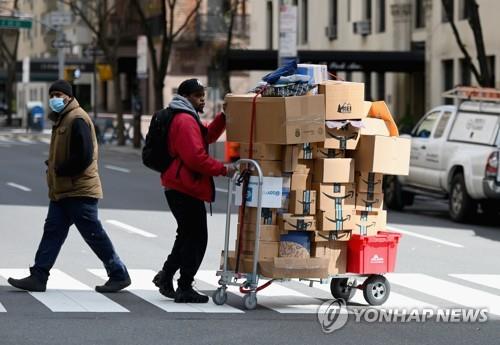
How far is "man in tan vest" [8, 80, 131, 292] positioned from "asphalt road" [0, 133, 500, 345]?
0.74ft

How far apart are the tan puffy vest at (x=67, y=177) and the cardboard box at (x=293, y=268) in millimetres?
1847

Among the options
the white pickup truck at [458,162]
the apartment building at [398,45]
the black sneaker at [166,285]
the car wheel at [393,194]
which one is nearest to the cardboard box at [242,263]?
the black sneaker at [166,285]

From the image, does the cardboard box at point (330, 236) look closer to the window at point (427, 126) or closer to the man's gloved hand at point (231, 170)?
the man's gloved hand at point (231, 170)

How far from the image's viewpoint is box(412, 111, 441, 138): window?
23906 mm

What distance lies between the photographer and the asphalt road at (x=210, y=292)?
10016 mm

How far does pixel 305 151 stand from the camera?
37.2ft

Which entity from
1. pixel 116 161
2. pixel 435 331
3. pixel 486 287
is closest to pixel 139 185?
pixel 116 161

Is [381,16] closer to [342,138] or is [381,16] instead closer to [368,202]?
[368,202]

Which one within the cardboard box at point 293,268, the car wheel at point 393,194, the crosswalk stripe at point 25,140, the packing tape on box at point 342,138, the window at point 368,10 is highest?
the window at point 368,10

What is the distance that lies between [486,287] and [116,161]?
1126 inches

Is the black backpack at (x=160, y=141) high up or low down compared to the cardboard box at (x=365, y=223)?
up

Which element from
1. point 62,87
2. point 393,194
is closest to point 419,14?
point 393,194

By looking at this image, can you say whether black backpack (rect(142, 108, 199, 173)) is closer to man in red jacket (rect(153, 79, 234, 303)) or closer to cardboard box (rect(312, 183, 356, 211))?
man in red jacket (rect(153, 79, 234, 303))

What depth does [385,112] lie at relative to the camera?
12031 millimetres
